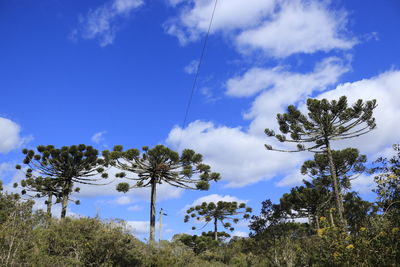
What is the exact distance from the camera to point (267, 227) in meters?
19.9

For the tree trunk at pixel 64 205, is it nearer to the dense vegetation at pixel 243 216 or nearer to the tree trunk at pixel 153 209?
the dense vegetation at pixel 243 216

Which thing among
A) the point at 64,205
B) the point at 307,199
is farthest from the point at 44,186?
the point at 307,199

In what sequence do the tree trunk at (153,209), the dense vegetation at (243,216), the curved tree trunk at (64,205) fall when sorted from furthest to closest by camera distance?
1. the curved tree trunk at (64,205)
2. the tree trunk at (153,209)
3. the dense vegetation at (243,216)

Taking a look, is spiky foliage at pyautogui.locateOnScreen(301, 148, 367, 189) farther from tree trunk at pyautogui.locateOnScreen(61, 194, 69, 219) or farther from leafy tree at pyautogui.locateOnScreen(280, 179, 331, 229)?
tree trunk at pyautogui.locateOnScreen(61, 194, 69, 219)

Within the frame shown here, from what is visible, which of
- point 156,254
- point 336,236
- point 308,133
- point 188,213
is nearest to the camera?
point 336,236

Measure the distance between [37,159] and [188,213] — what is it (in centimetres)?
1824

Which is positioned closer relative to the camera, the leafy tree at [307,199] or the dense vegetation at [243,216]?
the dense vegetation at [243,216]

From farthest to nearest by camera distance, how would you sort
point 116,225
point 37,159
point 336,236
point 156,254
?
point 37,159 → point 156,254 → point 116,225 → point 336,236

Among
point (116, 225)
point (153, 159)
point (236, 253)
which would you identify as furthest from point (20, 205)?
point (236, 253)

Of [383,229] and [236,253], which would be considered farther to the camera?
[236,253]

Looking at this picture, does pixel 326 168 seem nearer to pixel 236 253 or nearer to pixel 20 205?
pixel 236 253

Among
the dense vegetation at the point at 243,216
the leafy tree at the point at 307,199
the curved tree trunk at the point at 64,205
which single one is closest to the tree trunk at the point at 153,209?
the dense vegetation at the point at 243,216

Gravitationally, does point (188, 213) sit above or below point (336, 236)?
above

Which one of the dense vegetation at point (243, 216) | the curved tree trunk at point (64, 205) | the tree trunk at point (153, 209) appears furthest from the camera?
the curved tree trunk at point (64, 205)
